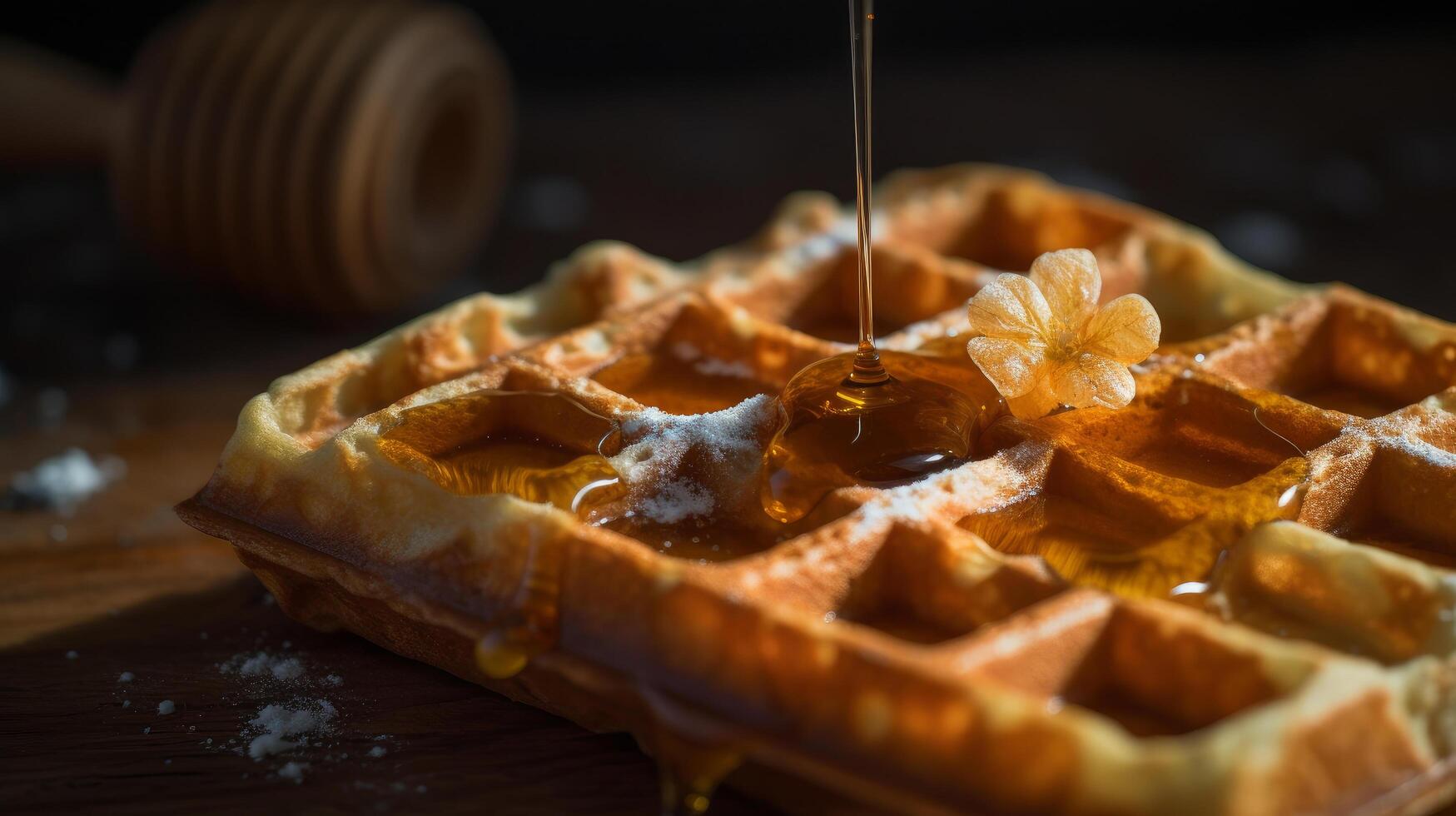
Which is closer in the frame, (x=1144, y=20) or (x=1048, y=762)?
(x=1048, y=762)

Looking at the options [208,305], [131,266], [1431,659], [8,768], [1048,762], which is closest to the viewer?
[1048,762]

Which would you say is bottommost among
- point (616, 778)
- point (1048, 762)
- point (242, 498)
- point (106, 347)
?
point (106, 347)

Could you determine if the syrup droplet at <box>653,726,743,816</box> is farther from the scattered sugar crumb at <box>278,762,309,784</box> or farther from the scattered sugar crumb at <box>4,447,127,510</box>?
the scattered sugar crumb at <box>4,447,127,510</box>

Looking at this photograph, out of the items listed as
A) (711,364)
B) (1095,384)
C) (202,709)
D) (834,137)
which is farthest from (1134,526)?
(834,137)

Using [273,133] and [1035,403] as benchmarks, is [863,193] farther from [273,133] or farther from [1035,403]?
[273,133]

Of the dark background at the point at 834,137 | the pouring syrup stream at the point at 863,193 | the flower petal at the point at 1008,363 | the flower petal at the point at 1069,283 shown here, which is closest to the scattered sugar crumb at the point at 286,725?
the pouring syrup stream at the point at 863,193

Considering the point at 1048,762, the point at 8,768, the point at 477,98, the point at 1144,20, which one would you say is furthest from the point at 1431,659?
the point at 1144,20

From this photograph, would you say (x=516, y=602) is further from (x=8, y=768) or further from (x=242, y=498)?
(x=8, y=768)
